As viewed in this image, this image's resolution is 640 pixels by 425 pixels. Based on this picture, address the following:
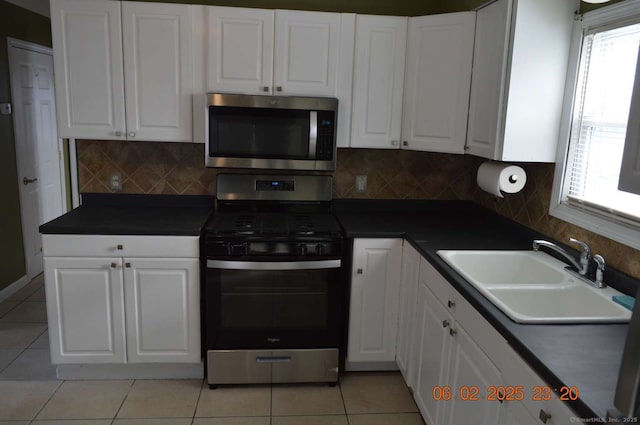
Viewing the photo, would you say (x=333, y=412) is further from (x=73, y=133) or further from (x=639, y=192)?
(x=73, y=133)

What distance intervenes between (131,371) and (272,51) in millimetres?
1962

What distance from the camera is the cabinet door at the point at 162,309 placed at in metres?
2.59

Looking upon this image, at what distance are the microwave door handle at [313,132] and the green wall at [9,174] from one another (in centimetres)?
246

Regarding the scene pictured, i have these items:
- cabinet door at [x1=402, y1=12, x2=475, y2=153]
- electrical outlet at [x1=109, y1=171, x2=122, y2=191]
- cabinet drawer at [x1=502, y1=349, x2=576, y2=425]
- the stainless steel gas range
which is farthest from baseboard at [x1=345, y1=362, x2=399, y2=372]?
electrical outlet at [x1=109, y1=171, x2=122, y2=191]

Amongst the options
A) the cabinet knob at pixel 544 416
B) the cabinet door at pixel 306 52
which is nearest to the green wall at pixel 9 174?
the cabinet door at pixel 306 52

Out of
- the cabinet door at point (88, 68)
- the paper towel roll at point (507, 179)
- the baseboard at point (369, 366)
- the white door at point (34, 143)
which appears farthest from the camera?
the white door at point (34, 143)

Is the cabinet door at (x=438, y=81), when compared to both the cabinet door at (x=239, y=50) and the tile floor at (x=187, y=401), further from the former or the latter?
the tile floor at (x=187, y=401)

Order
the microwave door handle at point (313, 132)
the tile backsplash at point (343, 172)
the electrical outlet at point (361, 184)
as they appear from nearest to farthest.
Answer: the microwave door handle at point (313, 132) < the tile backsplash at point (343, 172) < the electrical outlet at point (361, 184)

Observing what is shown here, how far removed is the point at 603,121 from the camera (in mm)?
2041

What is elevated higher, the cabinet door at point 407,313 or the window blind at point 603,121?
→ the window blind at point 603,121

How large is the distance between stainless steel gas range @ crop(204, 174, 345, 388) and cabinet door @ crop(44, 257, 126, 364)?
19.3 inches

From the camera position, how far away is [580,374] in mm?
1240

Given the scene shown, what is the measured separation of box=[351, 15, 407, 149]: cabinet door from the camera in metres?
2.77

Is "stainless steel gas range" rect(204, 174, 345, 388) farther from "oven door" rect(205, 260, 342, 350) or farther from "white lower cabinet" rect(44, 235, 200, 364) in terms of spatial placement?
"white lower cabinet" rect(44, 235, 200, 364)
